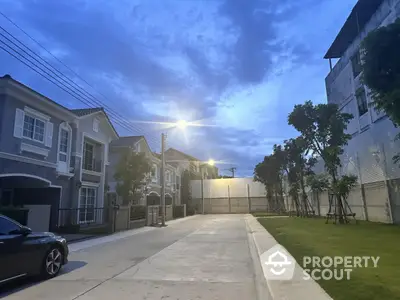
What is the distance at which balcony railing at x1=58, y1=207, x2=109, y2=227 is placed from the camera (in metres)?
19.2

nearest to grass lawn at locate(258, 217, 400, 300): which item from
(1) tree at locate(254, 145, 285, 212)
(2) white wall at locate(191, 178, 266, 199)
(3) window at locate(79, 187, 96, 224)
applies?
(3) window at locate(79, 187, 96, 224)

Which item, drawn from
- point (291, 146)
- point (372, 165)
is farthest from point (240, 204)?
point (372, 165)

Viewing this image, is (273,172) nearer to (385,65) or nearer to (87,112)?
(87,112)

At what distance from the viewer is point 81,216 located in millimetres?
21625

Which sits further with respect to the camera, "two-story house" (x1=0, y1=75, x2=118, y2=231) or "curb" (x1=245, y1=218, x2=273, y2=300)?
"two-story house" (x1=0, y1=75, x2=118, y2=231)

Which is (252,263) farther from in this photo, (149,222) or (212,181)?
(212,181)

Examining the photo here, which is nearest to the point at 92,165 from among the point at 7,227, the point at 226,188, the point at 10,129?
the point at 10,129

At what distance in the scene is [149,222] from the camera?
1024 inches

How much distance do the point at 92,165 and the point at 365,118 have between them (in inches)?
758

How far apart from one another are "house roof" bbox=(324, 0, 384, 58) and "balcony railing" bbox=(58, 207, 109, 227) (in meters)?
21.8

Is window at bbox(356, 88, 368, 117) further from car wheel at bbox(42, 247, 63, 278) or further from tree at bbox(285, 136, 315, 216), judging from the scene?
car wheel at bbox(42, 247, 63, 278)

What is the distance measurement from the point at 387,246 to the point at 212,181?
4659 cm

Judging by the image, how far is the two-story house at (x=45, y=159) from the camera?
1470 centimetres

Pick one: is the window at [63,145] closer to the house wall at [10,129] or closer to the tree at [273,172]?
the house wall at [10,129]
